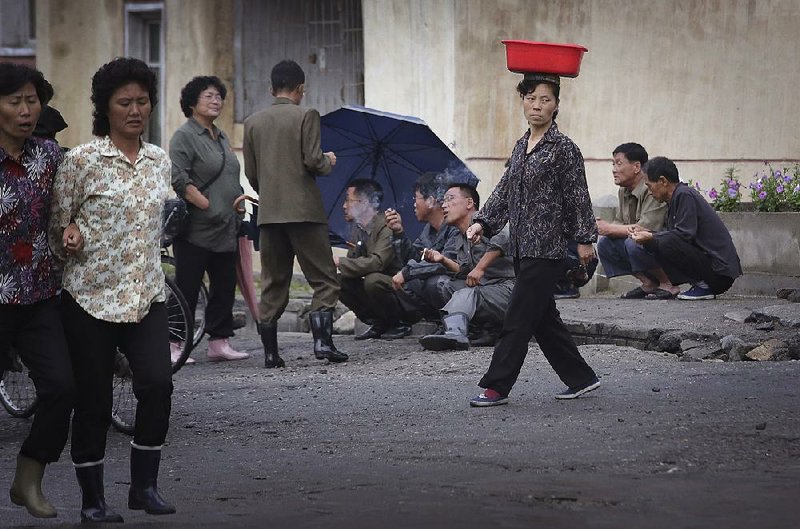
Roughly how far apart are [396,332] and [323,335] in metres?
1.60

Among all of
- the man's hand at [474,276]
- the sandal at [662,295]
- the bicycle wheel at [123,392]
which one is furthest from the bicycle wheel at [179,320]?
the sandal at [662,295]

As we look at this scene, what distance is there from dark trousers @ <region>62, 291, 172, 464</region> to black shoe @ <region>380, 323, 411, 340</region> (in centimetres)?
669

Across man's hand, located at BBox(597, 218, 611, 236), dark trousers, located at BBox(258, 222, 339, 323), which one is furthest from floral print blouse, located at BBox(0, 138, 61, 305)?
man's hand, located at BBox(597, 218, 611, 236)

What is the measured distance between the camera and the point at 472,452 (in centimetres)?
679

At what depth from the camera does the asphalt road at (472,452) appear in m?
5.56

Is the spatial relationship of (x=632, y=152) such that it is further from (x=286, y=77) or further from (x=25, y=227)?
(x=25, y=227)

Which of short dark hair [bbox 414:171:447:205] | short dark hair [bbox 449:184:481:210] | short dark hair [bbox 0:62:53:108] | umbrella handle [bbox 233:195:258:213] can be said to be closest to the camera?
short dark hair [bbox 0:62:53:108]

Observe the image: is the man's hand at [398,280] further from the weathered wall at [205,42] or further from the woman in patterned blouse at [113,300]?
the weathered wall at [205,42]

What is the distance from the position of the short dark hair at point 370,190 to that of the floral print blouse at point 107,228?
649cm

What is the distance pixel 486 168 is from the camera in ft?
53.0

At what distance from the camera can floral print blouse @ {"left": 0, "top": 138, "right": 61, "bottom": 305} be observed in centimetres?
570

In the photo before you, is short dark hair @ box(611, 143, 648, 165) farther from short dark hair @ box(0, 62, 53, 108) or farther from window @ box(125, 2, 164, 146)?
short dark hair @ box(0, 62, 53, 108)

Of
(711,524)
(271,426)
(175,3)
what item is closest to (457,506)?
(711,524)

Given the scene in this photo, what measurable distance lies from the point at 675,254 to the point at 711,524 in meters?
7.75
